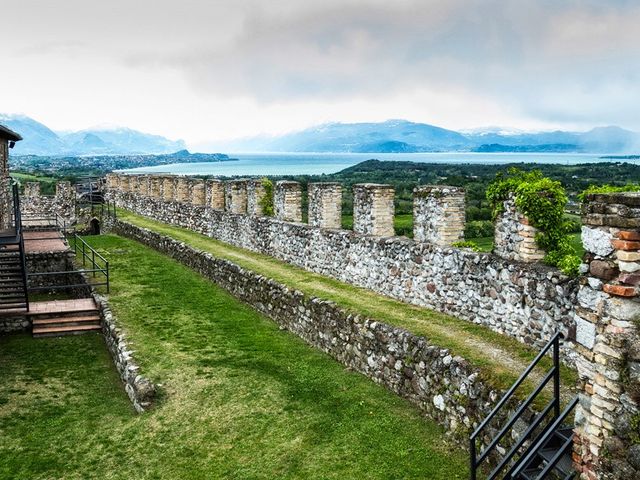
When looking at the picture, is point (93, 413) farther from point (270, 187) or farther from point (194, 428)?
point (270, 187)

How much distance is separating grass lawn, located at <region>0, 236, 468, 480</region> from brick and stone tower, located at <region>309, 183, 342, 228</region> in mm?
2651

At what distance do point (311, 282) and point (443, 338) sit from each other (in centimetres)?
502

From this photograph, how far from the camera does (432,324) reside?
9.16m

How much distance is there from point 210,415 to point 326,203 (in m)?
6.30

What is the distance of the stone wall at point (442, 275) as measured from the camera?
25.1 feet

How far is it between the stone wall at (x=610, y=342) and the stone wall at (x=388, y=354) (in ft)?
4.98

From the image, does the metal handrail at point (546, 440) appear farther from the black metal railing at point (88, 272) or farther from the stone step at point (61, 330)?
the black metal railing at point (88, 272)

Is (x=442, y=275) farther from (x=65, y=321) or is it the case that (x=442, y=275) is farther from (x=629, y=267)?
(x=65, y=321)

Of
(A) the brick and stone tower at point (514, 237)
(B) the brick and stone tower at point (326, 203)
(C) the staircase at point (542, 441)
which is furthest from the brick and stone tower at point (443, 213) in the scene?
(C) the staircase at point (542, 441)

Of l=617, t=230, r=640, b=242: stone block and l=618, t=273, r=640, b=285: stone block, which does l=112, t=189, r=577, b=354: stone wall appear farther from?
l=617, t=230, r=640, b=242: stone block

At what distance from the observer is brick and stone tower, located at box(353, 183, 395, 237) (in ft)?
38.3

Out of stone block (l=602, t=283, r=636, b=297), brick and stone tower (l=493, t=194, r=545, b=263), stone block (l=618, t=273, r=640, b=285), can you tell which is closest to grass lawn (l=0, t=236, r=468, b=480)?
brick and stone tower (l=493, t=194, r=545, b=263)

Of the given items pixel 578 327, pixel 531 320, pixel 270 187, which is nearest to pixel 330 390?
pixel 531 320

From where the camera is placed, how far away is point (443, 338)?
830 cm
